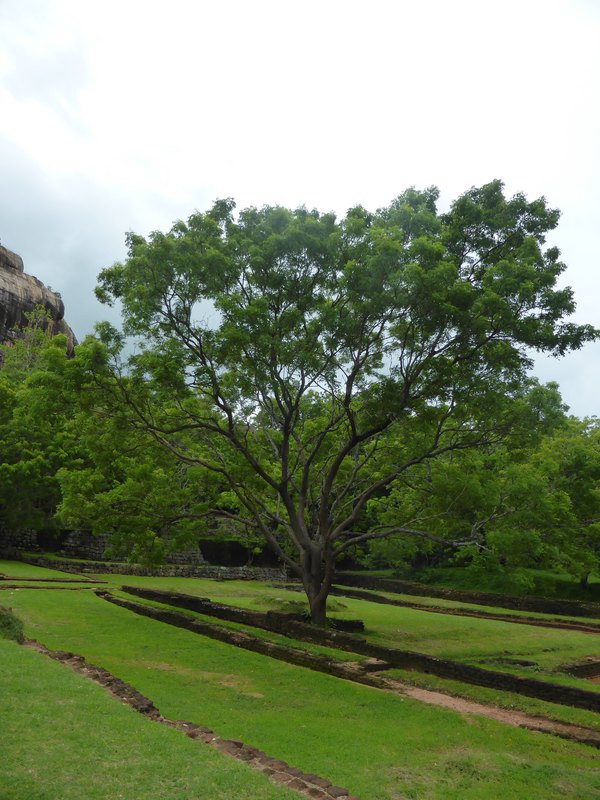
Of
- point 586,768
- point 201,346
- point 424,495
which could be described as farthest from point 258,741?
point 424,495

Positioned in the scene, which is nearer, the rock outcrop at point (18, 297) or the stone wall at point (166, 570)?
the stone wall at point (166, 570)

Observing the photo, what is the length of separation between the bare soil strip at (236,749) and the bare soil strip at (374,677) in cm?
414

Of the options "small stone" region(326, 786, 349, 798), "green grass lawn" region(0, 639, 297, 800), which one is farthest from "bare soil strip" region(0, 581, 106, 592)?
"small stone" region(326, 786, 349, 798)

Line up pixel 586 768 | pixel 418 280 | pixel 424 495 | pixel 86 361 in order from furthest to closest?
pixel 424 495
pixel 86 361
pixel 418 280
pixel 586 768

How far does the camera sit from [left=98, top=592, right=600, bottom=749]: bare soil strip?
8.47 metres

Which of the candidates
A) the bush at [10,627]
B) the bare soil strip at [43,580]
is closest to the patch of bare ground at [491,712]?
the bush at [10,627]

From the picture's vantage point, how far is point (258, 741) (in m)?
7.13

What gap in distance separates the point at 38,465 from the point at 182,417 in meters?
16.1

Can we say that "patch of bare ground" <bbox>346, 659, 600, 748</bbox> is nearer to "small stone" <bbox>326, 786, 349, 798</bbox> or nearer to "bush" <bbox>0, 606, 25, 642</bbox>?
"small stone" <bbox>326, 786, 349, 798</bbox>

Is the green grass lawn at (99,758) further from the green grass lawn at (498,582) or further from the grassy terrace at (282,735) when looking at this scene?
the green grass lawn at (498,582)

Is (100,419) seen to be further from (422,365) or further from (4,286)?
(4,286)

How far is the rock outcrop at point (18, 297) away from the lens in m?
47.8

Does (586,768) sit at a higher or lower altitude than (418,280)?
lower

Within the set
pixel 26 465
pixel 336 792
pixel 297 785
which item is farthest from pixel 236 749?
pixel 26 465
